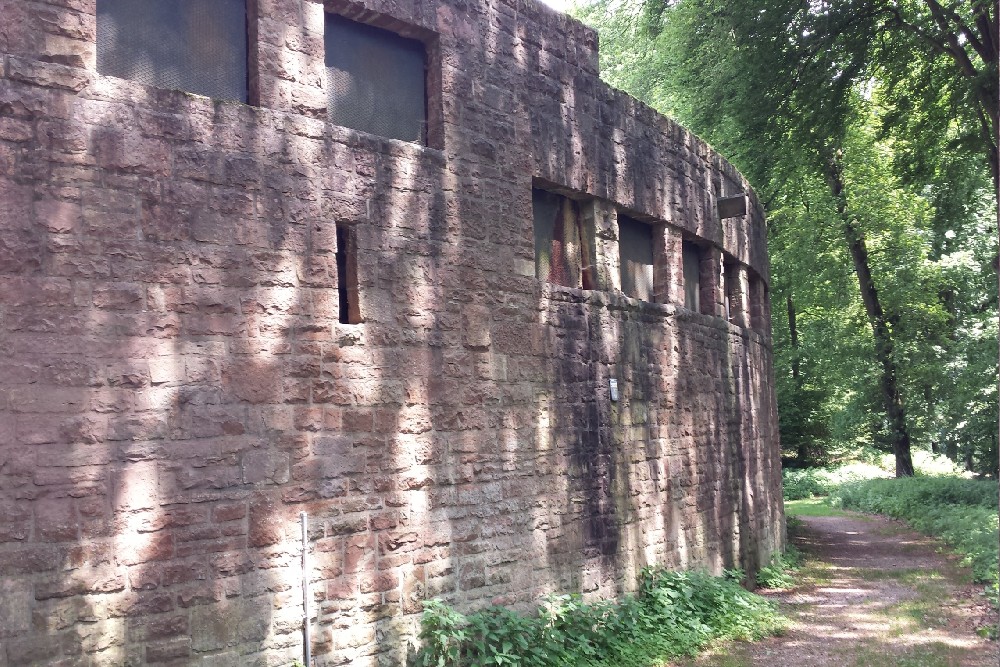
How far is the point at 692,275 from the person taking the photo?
A: 36.5ft

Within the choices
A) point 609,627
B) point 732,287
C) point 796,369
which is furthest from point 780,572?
point 796,369

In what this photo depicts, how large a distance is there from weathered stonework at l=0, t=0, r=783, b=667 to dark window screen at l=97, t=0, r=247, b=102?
0.19m

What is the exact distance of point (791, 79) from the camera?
52.3 ft

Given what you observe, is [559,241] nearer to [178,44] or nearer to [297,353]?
[297,353]

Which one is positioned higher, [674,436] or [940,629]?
[674,436]

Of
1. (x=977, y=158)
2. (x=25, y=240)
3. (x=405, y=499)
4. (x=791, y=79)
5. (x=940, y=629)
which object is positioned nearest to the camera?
(x=25, y=240)

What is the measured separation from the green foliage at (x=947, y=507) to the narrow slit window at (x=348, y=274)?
8.05m

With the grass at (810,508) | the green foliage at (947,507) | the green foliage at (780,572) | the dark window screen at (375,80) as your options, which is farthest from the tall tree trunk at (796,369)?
the dark window screen at (375,80)

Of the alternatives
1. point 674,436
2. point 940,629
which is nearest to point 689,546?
point 674,436

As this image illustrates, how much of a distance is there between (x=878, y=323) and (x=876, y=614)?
1557cm

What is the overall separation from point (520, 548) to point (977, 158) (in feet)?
52.6

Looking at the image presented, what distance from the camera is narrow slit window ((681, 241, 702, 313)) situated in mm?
10898

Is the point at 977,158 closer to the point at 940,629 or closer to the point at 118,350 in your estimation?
the point at 940,629

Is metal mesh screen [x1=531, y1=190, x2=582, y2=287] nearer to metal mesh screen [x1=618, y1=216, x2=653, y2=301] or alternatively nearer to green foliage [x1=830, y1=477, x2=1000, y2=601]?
metal mesh screen [x1=618, y1=216, x2=653, y2=301]
